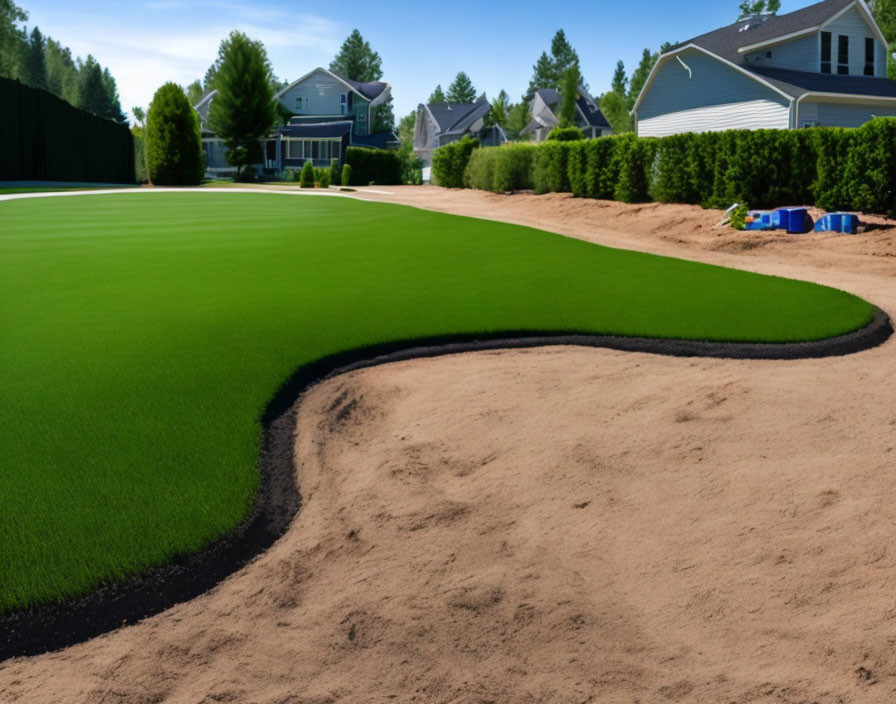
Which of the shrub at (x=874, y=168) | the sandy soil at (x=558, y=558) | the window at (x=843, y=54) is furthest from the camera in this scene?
the window at (x=843, y=54)

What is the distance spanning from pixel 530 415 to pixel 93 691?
9.62 feet

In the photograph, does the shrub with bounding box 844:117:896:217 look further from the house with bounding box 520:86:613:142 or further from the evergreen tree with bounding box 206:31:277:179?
the house with bounding box 520:86:613:142

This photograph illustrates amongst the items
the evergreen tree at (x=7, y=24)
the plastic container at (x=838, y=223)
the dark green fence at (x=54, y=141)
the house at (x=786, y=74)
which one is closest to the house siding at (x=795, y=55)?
the house at (x=786, y=74)

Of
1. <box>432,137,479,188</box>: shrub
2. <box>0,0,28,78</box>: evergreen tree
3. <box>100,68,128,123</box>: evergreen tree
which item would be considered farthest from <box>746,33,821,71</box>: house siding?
<box>100,68,128,123</box>: evergreen tree

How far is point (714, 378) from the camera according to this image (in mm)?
5512

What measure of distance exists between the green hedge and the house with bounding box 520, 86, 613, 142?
17.1 metres

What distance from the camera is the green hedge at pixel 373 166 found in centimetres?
4025

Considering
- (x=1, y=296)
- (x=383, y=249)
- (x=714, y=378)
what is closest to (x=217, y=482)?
(x=714, y=378)

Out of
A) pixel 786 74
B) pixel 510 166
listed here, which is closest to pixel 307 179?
pixel 510 166

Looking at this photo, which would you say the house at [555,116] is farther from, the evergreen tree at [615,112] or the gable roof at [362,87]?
the gable roof at [362,87]

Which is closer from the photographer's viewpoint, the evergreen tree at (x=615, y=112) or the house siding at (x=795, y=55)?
the house siding at (x=795, y=55)

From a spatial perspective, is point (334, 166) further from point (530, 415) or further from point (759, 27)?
point (530, 415)

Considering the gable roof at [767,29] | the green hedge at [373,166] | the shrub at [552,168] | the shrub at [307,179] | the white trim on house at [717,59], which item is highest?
the gable roof at [767,29]

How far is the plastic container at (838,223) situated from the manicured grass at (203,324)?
4402 mm
